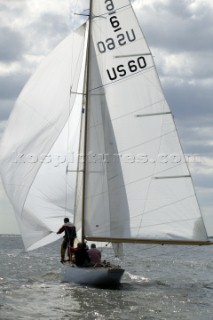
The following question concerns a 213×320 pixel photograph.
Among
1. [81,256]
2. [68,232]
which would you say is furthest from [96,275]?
[68,232]

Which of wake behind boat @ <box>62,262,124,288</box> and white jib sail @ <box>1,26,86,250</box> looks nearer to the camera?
wake behind boat @ <box>62,262,124,288</box>

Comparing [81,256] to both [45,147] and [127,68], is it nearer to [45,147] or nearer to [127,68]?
[45,147]

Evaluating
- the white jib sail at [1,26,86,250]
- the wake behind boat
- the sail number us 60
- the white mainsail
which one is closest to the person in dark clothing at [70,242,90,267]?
the wake behind boat

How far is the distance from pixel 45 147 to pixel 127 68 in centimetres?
351

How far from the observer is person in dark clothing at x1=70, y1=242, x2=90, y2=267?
20.8 metres

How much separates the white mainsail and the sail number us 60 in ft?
0.10

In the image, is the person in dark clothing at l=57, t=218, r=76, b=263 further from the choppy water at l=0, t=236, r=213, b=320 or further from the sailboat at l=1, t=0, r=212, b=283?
the choppy water at l=0, t=236, r=213, b=320

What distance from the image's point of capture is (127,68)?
22.1 metres

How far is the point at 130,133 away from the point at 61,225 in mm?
3497

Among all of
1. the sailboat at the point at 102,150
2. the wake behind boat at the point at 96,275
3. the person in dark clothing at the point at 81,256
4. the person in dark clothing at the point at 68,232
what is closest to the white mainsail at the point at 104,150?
the sailboat at the point at 102,150

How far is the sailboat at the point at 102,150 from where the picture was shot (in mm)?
21375

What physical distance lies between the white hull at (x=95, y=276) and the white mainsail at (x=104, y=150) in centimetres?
113

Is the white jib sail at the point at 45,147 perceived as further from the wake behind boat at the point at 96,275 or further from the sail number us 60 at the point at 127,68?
the wake behind boat at the point at 96,275

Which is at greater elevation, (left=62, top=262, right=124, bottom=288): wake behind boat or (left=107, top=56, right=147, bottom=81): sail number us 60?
(left=107, top=56, right=147, bottom=81): sail number us 60
